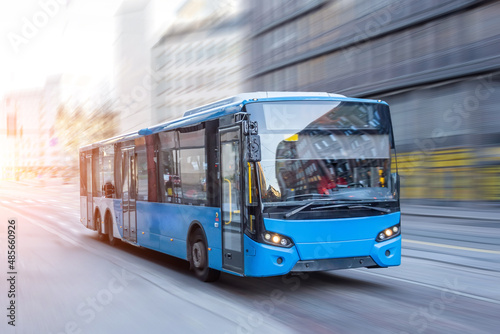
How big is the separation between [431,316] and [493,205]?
16.9 metres

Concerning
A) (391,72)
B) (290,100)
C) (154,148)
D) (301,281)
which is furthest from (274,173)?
(391,72)

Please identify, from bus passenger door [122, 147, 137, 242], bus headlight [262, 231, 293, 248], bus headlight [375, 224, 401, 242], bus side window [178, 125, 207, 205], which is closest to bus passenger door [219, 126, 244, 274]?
bus headlight [262, 231, 293, 248]

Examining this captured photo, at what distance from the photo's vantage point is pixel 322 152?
7.65 metres

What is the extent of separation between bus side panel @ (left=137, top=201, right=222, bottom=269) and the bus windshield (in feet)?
4.87

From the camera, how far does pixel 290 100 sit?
779 centimetres

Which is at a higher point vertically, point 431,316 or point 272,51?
point 272,51

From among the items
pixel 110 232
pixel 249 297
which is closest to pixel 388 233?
pixel 249 297

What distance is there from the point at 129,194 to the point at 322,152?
6568 mm

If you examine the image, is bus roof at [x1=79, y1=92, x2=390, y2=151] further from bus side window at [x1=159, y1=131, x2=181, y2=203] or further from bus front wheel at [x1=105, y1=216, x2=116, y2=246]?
bus front wheel at [x1=105, y1=216, x2=116, y2=246]

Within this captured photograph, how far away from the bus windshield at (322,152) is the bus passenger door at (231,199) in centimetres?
52

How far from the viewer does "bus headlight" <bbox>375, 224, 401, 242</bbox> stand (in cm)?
796

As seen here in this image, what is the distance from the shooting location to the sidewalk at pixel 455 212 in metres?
20.0

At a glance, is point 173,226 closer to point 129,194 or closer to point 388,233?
point 129,194

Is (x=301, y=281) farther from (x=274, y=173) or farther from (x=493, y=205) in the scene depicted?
(x=493, y=205)
